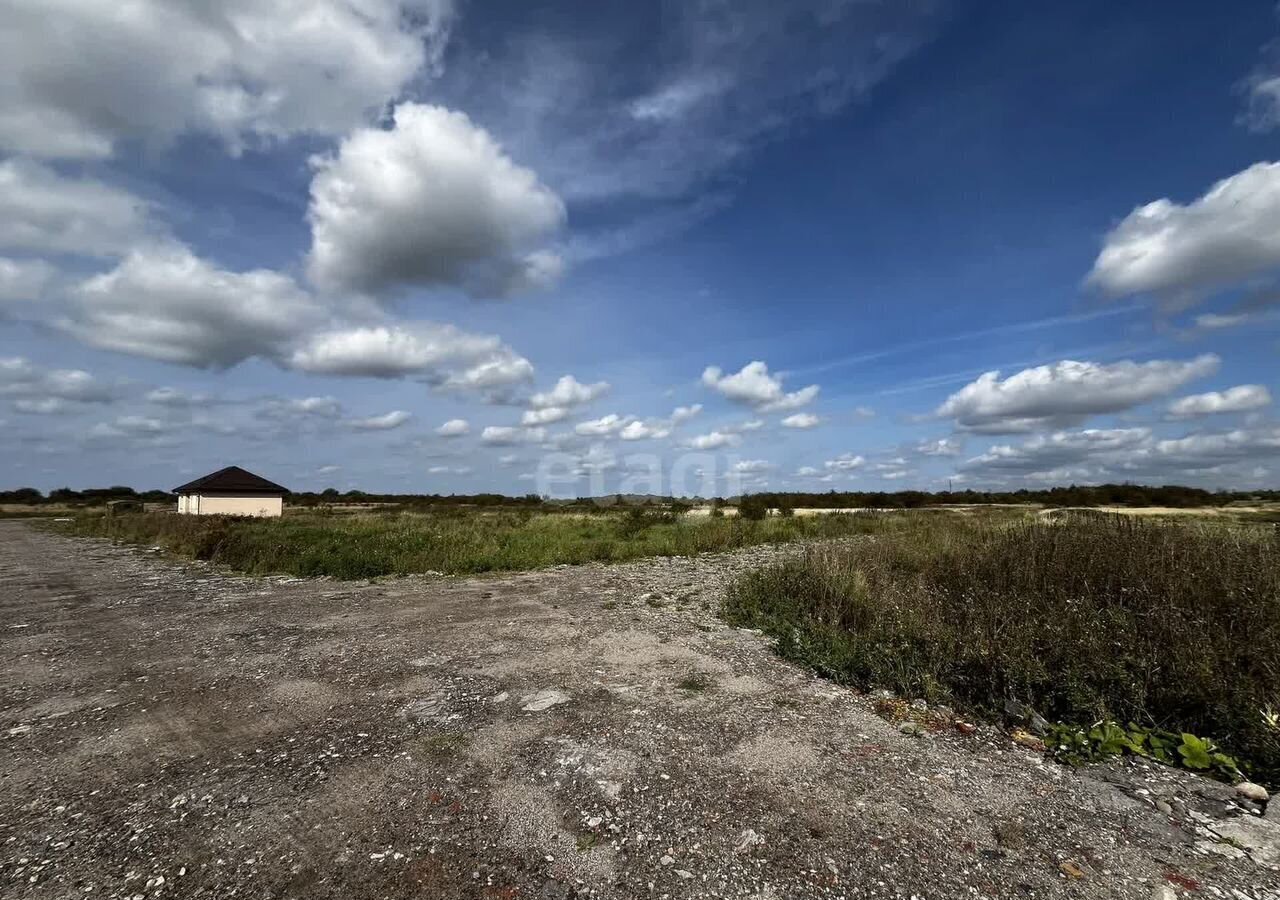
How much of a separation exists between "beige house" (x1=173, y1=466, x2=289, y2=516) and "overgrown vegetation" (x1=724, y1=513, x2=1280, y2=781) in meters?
44.5

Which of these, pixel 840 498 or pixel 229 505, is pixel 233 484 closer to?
pixel 229 505

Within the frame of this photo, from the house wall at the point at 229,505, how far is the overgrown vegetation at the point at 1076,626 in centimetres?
4396

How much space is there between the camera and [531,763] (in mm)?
4238

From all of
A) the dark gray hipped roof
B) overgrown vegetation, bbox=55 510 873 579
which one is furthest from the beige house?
overgrown vegetation, bbox=55 510 873 579

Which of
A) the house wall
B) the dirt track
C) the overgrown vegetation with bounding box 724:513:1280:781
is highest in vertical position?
the house wall

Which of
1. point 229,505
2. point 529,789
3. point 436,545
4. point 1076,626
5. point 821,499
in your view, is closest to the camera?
point 529,789

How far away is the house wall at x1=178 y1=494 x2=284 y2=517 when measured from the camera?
4131 cm

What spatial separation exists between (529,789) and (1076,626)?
5.90m

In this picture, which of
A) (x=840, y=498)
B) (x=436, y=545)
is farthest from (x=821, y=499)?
(x=436, y=545)

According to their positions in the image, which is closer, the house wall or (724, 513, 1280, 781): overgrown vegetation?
(724, 513, 1280, 781): overgrown vegetation

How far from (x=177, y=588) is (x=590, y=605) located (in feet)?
29.3

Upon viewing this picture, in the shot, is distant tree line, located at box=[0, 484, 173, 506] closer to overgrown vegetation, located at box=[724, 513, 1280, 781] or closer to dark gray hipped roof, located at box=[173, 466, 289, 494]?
dark gray hipped roof, located at box=[173, 466, 289, 494]

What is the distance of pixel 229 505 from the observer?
42344 millimetres

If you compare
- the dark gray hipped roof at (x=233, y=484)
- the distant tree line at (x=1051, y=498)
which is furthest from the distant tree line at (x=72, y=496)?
the distant tree line at (x=1051, y=498)
